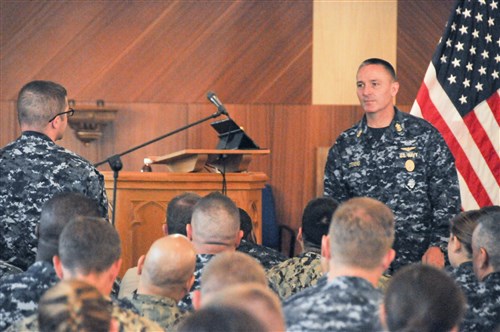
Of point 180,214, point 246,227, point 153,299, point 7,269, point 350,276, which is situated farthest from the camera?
point 246,227

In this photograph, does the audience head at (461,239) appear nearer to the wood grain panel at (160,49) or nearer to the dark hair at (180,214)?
the dark hair at (180,214)

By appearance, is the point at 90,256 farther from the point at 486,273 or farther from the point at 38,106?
the point at 38,106

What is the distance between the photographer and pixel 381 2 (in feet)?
29.0

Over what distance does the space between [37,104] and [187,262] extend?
5.61 feet

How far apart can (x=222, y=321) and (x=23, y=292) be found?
1.72 meters

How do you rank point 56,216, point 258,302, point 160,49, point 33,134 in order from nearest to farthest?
point 258,302
point 56,216
point 33,134
point 160,49

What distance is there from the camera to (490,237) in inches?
159

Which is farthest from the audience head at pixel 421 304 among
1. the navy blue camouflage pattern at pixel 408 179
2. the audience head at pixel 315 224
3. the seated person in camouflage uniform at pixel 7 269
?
the navy blue camouflage pattern at pixel 408 179

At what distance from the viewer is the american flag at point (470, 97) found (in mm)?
6723

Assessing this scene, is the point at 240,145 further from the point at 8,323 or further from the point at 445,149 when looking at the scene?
the point at 8,323

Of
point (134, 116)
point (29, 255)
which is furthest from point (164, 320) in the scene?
point (134, 116)

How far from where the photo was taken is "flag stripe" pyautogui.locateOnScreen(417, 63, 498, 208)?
672 cm

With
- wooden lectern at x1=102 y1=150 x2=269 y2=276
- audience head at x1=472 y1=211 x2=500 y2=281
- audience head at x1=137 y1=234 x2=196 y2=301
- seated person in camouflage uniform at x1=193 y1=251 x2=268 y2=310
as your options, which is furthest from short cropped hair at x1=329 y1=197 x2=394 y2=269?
wooden lectern at x1=102 y1=150 x2=269 y2=276

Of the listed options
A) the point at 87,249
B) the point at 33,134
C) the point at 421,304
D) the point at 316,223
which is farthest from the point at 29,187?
the point at 421,304
